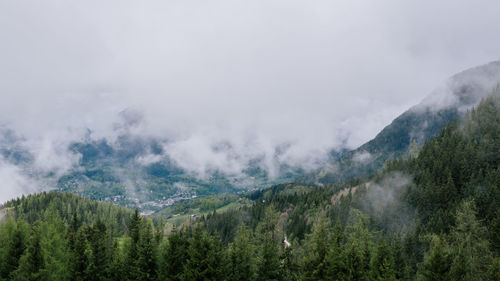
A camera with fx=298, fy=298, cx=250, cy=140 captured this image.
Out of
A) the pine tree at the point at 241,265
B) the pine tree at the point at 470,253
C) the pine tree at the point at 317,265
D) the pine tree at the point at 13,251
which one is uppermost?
the pine tree at the point at 13,251

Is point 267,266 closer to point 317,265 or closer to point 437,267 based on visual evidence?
point 317,265

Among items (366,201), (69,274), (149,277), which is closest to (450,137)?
(366,201)

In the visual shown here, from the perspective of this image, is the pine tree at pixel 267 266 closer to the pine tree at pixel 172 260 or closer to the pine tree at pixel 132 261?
the pine tree at pixel 172 260

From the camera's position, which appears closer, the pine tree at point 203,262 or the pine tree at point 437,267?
the pine tree at point 437,267

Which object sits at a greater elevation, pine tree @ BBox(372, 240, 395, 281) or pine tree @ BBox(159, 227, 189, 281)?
pine tree @ BBox(159, 227, 189, 281)

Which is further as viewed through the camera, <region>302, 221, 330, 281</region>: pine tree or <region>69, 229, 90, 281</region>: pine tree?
<region>69, 229, 90, 281</region>: pine tree

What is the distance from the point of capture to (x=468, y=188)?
109875mm

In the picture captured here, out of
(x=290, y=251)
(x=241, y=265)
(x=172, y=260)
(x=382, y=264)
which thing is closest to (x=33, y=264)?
(x=172, y=260)

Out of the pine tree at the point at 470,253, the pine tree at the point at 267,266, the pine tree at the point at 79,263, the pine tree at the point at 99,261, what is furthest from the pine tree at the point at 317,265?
the pine tree at the point at 79,263

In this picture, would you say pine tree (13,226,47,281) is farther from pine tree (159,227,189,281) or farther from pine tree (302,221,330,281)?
pine tree (302,221,330,281)

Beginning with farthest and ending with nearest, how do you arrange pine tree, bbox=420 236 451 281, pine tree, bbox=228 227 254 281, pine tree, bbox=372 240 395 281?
1. pine tree, bbox=228 227 254 281
2. pine tree, bbox=372 240 395 281
3. pine tree, bbox=420 236 451 281

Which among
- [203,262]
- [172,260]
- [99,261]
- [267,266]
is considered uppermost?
[99,261]

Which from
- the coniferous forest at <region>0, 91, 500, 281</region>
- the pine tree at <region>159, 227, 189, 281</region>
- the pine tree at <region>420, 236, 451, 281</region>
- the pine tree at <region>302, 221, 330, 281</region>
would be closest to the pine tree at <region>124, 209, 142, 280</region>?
the coniferous forest at <region>0, 91, 500, 281</region>

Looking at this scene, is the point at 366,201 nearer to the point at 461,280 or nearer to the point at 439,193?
the point at 439,193
